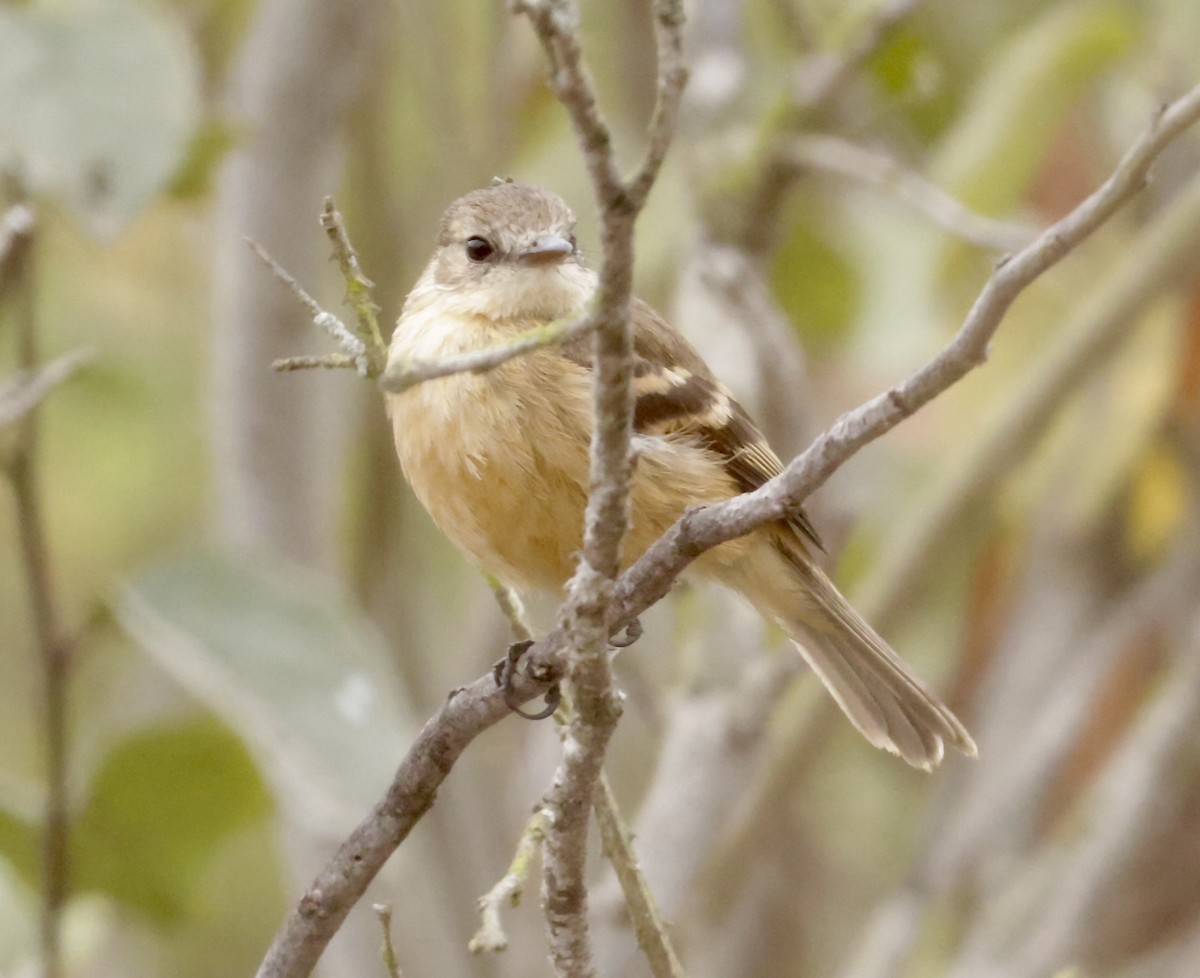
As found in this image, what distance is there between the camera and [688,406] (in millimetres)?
3105

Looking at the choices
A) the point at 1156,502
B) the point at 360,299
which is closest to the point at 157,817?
the point at 360,299

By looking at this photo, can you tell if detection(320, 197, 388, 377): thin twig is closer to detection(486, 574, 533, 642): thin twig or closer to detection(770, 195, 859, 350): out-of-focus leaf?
detection(486, 574, 533, 642): thin twig

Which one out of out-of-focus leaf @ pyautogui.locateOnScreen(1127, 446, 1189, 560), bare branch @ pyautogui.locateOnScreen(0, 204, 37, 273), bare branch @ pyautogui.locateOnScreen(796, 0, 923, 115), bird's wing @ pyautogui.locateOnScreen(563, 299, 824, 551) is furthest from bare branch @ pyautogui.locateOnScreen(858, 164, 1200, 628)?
bare branch @ pyautogui.locateOnScreen(0, 204, 37, 273)

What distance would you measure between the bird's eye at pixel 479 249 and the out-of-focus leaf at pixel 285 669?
0.70m

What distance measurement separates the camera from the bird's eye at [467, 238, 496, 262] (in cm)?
335

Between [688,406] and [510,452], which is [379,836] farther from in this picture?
[688,406]

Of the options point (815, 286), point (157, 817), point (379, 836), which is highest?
point (815, 286)

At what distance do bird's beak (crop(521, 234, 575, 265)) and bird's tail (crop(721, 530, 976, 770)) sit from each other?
0.66 meters

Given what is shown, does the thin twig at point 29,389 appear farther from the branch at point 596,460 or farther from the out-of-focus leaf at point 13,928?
the branch at point 596,460

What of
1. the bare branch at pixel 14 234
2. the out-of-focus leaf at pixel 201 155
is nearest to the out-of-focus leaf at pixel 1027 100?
the out-of-focus leaf at pixel 201 155

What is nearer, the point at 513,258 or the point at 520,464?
the point at 520,464

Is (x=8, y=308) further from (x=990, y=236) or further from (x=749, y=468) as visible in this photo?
(x=990, y=236)

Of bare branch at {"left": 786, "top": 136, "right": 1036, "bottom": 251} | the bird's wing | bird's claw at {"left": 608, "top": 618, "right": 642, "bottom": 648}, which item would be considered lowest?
bird's claw at {"left": 608, "top": 618, "right": 642, "bottom": 648}

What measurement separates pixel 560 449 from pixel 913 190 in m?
1.12
